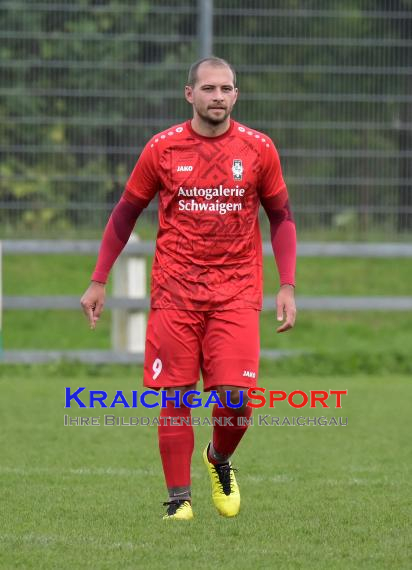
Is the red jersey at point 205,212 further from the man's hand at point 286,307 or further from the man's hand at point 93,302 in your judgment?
the man's hand at point 93,302

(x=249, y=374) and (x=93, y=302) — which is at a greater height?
(x=93, y=302)

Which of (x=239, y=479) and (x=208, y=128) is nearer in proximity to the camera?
(x=208, y=128)

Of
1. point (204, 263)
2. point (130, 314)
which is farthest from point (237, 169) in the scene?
point (130, 314)

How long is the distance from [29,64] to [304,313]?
4832 millimetres

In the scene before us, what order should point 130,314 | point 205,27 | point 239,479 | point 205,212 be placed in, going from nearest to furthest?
point 205,212
point 239,479
point 130,314
point 205,27

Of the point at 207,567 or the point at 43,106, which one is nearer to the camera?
the point at 207,567

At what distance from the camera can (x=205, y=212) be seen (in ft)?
20.2

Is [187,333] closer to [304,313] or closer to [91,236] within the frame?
[91,236]

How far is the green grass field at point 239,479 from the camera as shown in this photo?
544 centimetres

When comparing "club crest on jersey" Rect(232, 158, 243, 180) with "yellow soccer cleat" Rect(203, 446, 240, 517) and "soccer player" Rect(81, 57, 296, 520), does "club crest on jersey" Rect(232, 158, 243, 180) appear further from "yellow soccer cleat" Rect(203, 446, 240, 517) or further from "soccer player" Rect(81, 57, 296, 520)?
"yellow soccer cleat" Rect(203, 446, 240, 517)

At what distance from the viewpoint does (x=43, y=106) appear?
14859 millimetres

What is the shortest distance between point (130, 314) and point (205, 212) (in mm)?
7155

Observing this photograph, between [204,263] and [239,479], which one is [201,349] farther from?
[239,479]

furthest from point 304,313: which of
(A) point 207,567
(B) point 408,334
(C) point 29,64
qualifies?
(A) point 207,567
